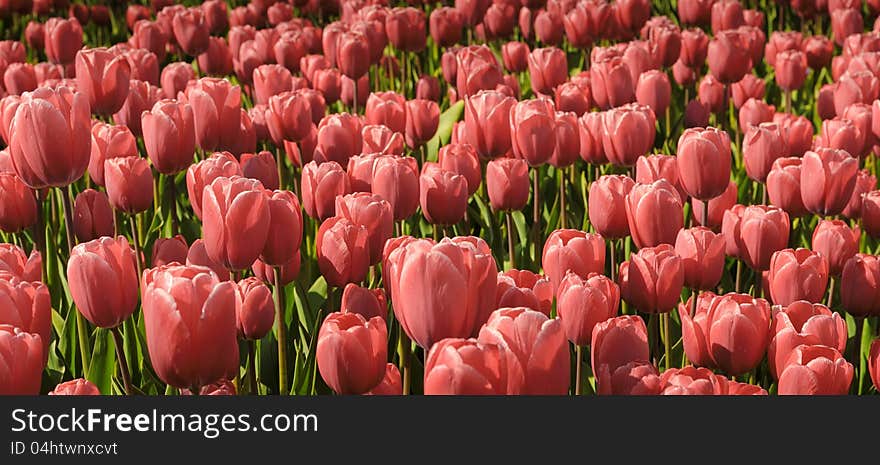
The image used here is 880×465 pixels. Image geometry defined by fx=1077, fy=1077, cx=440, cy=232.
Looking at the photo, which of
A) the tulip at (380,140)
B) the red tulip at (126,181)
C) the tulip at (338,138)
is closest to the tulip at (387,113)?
the tulip at (380,140)

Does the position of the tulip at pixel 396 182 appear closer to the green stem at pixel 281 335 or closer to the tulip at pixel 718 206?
the green stem at pixel 281 335

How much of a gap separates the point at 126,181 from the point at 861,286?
1717mm

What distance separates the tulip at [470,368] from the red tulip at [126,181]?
56.7 inches

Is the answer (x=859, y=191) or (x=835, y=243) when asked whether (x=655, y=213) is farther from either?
(x=859, y=191)

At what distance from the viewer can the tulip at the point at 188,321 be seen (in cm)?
162

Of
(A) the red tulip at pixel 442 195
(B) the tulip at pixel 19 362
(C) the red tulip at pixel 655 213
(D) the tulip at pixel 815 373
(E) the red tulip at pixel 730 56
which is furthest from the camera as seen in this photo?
(E) the red tulip at pixel 730 56

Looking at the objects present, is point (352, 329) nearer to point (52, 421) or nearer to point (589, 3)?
point (52, 421)

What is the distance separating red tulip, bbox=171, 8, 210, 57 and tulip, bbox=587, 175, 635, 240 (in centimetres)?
275

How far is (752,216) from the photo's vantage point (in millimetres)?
2438

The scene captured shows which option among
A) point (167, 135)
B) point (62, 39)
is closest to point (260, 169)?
point (167, 135)

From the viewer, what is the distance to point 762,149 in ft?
10.0

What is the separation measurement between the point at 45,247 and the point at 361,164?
92cm

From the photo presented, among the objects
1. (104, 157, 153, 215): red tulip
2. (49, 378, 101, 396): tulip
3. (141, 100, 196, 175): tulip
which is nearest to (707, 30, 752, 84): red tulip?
(141, 100, 196, 175): tulip

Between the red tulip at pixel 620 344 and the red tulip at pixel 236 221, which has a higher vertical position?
the red tulip at pixel 236 221
